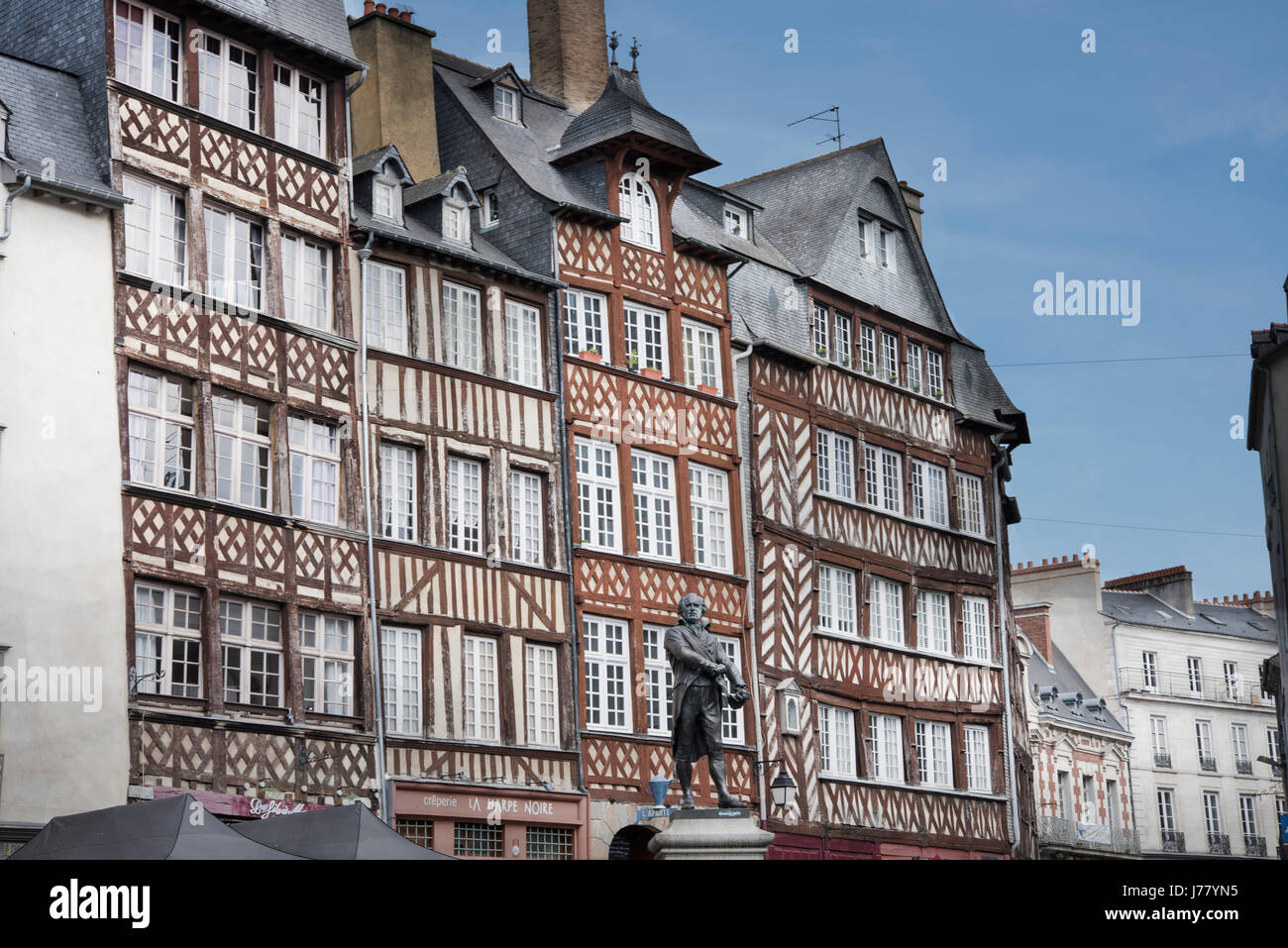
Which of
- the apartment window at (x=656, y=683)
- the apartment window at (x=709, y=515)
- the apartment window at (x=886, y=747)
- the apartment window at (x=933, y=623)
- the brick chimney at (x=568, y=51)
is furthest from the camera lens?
the apartment window at (x=933, y=623)

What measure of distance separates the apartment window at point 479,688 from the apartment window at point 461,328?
3589mm

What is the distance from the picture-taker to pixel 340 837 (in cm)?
1695

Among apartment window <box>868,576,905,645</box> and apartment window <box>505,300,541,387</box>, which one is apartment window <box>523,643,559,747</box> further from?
apartment window <box>868,576,905,645</box>

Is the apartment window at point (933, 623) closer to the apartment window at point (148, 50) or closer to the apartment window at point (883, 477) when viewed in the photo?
the apartment window at point (883, 477)

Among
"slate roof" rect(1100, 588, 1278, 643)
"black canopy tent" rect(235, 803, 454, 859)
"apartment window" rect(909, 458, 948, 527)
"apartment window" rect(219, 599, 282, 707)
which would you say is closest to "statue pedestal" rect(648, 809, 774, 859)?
"black canopy tent" rect(235, 803, 454, 859)

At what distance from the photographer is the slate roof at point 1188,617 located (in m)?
51.5

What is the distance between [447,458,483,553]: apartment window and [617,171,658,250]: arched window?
16.3 ft


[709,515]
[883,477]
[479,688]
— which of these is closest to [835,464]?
[883,477]

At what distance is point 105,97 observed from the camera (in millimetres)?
21172

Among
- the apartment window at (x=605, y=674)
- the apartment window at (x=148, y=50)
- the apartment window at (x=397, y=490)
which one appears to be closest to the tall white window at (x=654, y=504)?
the apartment window at (x=605, y=674)

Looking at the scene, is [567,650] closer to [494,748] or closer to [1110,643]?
[494,748]

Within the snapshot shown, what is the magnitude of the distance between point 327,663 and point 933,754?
12.7 m

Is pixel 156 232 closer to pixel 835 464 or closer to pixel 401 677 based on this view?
pixel 401 677

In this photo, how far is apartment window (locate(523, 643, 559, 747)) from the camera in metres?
24.6
